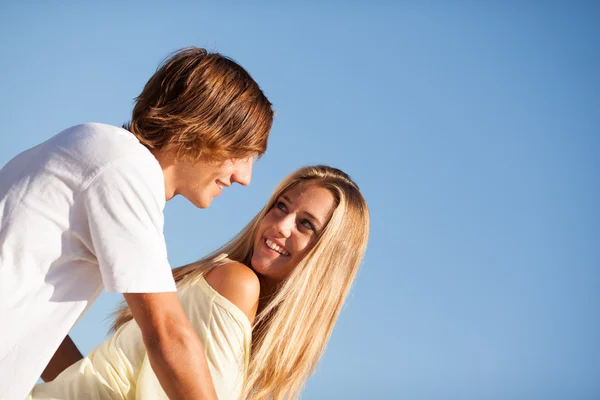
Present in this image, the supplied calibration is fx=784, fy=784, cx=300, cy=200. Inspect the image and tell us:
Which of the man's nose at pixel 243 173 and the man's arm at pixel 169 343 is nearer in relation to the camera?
the man's arm at pixel 169 343

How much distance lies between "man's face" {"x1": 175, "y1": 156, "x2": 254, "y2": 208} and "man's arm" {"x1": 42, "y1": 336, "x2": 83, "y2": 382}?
3.28 feet

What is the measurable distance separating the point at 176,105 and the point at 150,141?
15cm

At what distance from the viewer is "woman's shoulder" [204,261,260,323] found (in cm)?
331

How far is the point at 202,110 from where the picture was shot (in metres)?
2.64

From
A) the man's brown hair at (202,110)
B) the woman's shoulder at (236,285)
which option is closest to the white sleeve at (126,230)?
the man's brown hair at (202,110)

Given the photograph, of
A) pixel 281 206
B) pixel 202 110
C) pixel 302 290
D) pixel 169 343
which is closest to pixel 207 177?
pixel 202 110

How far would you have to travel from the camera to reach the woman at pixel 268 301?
3.12 m

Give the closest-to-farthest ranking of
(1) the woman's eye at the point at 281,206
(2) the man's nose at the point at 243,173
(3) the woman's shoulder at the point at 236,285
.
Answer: (2) the man's nose at the point at 243,173, (3) the woman's shoulder at the point at 236,285, (1) the woman's eye at the point at 281,206

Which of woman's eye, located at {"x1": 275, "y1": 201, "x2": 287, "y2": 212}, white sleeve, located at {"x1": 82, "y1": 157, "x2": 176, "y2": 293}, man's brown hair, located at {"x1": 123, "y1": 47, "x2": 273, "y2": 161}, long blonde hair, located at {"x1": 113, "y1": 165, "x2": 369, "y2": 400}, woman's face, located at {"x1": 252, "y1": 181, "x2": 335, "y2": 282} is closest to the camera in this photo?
white sleeve, located at {"x1": 82, "y1": 157, "x2": 176, "y2": 293}

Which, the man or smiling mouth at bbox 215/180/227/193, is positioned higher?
smiling mouth at bbox 215/180/227/193

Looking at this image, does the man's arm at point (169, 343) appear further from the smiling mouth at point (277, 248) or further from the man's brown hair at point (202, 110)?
the smiling mouth at point (277, 248)

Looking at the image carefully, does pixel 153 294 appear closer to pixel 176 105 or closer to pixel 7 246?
pixel 7 246

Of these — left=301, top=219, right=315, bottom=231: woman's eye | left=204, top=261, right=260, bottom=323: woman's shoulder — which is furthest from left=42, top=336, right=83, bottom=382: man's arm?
left=301, top=219, right=315, bottom=231: woman's eye

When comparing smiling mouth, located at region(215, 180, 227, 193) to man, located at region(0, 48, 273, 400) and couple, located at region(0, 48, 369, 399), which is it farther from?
man, located at region(0, 48, 273, 400)
